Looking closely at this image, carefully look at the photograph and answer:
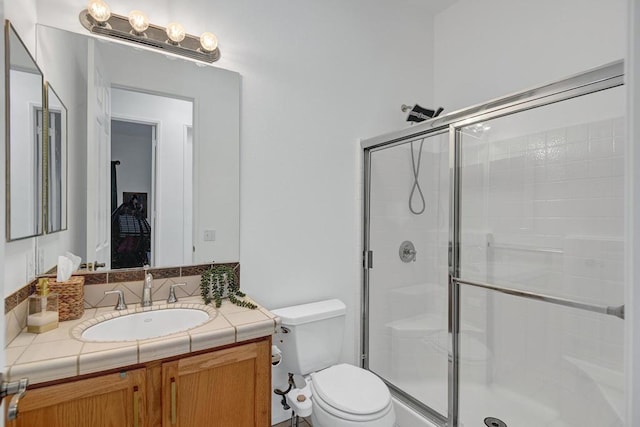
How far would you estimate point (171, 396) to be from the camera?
122 cm

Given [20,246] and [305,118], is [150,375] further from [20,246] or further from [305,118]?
[305,118]

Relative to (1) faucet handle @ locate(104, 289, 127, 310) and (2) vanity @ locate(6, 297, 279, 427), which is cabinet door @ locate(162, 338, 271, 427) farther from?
(1) faucet handle @ locate(104, 289, 127, 310)

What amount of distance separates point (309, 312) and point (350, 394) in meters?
0.46

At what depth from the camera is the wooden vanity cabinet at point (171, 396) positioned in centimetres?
105

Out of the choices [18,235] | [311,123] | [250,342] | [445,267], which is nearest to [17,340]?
[18,235]

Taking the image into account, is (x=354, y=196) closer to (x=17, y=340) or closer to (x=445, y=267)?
(x=445, y=267)

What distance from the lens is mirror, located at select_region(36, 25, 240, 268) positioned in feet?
4.95

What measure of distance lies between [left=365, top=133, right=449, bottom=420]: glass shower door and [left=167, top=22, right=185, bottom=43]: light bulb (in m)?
1.30

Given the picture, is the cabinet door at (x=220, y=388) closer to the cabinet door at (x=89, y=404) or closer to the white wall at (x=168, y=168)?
the cabinet door at (x=89, y=404)

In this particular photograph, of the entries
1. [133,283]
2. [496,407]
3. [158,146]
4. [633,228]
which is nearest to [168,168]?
[158,146]

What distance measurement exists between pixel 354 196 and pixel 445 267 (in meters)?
0.73

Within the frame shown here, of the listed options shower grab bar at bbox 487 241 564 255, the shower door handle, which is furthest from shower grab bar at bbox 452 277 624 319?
the shower door handle

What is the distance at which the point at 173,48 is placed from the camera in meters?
1.70

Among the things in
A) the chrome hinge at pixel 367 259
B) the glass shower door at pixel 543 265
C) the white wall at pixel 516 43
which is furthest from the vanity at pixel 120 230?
the white wall at pixel 516 43
